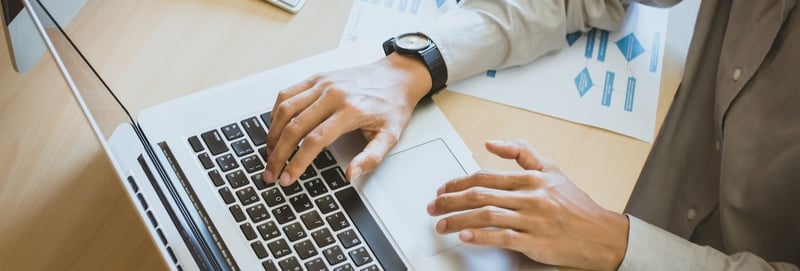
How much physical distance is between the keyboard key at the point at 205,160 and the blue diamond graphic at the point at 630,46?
0.54 meters

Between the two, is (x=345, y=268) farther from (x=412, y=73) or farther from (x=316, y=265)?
(x=412, y=73)

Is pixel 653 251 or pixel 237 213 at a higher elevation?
pixel 237 213

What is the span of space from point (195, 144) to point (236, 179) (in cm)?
6

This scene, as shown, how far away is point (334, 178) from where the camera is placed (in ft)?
2.63

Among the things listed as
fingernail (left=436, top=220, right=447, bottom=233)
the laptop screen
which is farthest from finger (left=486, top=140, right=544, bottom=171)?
the laptop screen

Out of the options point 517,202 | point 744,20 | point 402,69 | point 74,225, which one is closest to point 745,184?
point 744,20

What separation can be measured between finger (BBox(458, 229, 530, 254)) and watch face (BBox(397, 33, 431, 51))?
0.25 meters

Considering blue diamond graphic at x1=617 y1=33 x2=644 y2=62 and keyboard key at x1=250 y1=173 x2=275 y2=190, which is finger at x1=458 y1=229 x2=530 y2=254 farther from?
blue diamond graphic at x1=617 y1=33 x2=644 y2=62

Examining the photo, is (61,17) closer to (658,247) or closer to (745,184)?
(658,247)

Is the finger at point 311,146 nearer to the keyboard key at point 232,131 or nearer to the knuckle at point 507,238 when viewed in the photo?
the keyboard key at point 232,131

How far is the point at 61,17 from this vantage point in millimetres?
888

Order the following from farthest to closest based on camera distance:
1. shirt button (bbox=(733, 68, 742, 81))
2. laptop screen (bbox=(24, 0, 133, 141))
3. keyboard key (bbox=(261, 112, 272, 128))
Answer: shirt button (bbox=(733, 68, 742, 81)) → keyboard key (bbox=(261, 112, 272, 128)) → laptop screen (bbox=(24, 0, 133, 141))

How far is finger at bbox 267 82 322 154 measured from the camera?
0.81 meters

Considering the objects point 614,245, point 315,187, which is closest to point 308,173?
point 315,187
